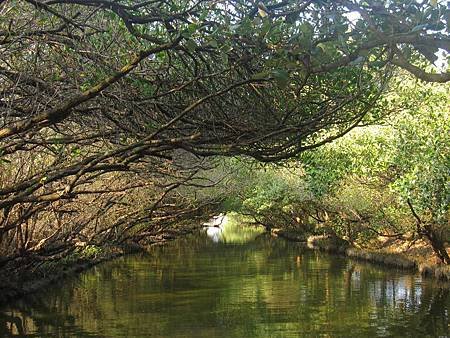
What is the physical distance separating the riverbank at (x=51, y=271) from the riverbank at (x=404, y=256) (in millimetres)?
13139

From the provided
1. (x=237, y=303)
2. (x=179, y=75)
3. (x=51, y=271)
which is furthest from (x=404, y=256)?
(x=179, y=75)

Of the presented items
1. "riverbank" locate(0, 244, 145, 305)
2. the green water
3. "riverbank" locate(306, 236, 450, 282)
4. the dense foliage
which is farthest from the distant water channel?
the dense foliage

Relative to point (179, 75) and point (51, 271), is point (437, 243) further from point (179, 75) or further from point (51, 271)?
point (179, 75)

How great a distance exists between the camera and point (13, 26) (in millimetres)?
8188

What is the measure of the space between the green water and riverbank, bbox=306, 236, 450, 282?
721mm

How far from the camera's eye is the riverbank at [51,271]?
21042 mm

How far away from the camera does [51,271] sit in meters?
26.6

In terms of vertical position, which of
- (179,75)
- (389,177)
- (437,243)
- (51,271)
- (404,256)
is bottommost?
(51,271)

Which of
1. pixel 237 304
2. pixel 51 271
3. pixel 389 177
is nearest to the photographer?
pixel 237 304

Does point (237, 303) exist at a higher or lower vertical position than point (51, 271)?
lower

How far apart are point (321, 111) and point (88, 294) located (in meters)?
16.4

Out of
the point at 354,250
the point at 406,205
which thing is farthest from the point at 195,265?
the point at 406,205

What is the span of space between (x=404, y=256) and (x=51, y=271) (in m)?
15.3

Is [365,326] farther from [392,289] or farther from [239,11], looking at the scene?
[239,11]
